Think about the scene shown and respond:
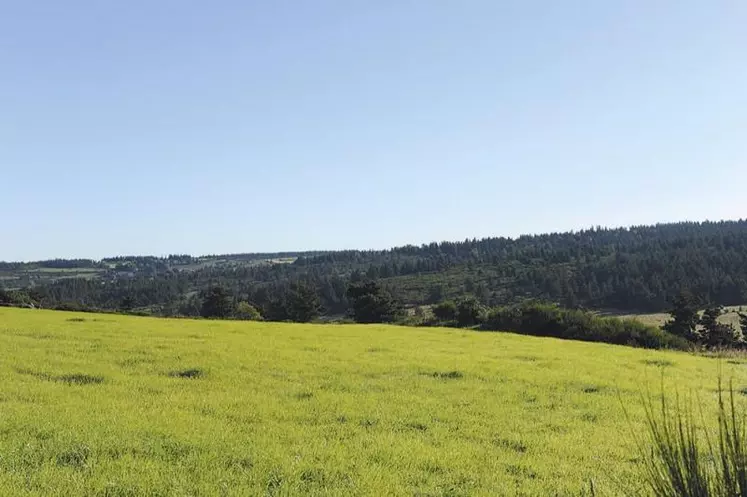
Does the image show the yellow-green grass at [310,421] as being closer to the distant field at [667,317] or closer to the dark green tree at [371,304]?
the dark green tree at [371,304]

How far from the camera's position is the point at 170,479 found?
852 centimetres

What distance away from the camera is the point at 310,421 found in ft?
41.9

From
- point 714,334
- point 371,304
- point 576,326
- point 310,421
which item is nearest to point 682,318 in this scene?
point 714,334

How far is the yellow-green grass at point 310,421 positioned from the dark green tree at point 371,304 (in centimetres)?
6010

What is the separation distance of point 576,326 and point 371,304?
3746 centimetres

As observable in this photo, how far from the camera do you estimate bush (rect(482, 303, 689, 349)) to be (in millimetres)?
47656

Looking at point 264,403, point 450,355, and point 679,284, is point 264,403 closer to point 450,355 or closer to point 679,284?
point 450,355

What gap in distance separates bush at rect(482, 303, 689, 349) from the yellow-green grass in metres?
24.1

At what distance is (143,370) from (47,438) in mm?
8551

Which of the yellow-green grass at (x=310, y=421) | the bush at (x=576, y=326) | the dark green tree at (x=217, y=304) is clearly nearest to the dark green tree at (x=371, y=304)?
the dark green tree at (x=217, y=304)

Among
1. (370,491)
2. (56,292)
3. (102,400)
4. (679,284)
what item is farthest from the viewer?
(56,292)

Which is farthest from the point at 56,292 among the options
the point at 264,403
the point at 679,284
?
the point at 264,403

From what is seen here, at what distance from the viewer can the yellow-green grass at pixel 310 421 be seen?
8.81 meters

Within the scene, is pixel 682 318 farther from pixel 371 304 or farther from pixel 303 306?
pixel 303 306
